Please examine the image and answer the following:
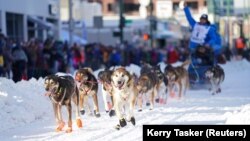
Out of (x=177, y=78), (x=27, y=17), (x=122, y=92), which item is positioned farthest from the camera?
(x=27, y=17)

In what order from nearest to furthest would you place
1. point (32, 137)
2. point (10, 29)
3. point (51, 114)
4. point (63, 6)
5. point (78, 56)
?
point (32, 137)
point (51, 114)
point (78, 56)
point (10, 29)
point (63, 6)

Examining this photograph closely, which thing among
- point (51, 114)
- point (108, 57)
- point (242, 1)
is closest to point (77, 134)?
point (51, 114)

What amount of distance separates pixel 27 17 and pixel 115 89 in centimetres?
2122

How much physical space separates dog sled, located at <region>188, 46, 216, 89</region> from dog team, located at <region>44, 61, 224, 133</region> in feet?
4.99

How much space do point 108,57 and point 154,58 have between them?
11.7 ft

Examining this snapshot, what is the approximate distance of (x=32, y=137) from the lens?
31.4 ft

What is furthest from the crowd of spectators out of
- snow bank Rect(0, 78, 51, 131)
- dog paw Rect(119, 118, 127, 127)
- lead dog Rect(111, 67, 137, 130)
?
dog paw Rect(119, 118, 127, 127)

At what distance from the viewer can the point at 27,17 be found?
30766 mm

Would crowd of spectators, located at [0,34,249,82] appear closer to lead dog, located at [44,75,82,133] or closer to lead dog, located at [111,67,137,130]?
lead dog, located at [44,75,82,133]

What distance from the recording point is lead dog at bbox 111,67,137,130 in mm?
10008

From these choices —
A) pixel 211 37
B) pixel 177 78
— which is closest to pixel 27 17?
pixel 211 37

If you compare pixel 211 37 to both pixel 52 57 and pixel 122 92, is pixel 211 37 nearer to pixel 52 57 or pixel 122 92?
pixel 52 57

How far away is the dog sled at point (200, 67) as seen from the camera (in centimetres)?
1843

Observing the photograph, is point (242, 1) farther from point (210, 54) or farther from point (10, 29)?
point (210, 54)
